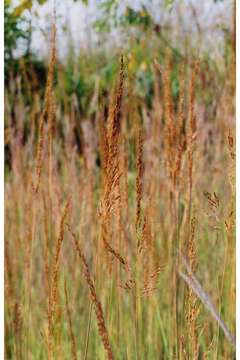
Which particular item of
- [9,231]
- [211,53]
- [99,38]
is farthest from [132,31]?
[9,231]

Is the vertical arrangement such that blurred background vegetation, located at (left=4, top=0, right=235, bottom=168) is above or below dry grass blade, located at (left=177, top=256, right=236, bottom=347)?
above

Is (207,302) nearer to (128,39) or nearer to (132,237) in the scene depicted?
(132,237)

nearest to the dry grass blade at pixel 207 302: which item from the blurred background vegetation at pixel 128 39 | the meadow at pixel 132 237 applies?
the meadow at pixel 132 237

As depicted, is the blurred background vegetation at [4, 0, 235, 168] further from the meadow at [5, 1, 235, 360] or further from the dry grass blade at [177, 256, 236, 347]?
the dry grass blade at [177, 256, 236, 347]

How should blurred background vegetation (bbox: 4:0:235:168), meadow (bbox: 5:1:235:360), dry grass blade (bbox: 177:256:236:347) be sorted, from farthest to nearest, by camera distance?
1. blurred background vegetation (bbox: 4:0:235:168)
2. meadow (bbox: 5:1:235:360)
3. dry grass blade (bbox: 177:256:236:347)

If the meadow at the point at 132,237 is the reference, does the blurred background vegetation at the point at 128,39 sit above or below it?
above

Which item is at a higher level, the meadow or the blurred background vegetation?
the blurred background vegetation

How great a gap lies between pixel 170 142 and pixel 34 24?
1.05m

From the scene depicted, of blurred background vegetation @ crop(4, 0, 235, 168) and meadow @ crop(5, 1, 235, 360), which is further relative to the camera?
blurred background vegetation @ crop(4, 0, 235, 168)

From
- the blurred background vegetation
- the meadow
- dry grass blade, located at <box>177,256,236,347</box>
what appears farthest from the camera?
the blurred background vegetation

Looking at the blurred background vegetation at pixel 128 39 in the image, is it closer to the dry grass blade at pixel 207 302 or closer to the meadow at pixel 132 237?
the meadow at pixel 132 237

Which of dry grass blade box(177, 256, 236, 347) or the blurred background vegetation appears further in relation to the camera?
the blurred background vegetation

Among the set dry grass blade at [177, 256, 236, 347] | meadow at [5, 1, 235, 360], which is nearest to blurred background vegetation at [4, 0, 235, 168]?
meadow at [5, 1, 235, 360]

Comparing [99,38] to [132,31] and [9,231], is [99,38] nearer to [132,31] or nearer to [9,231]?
[132,31]
